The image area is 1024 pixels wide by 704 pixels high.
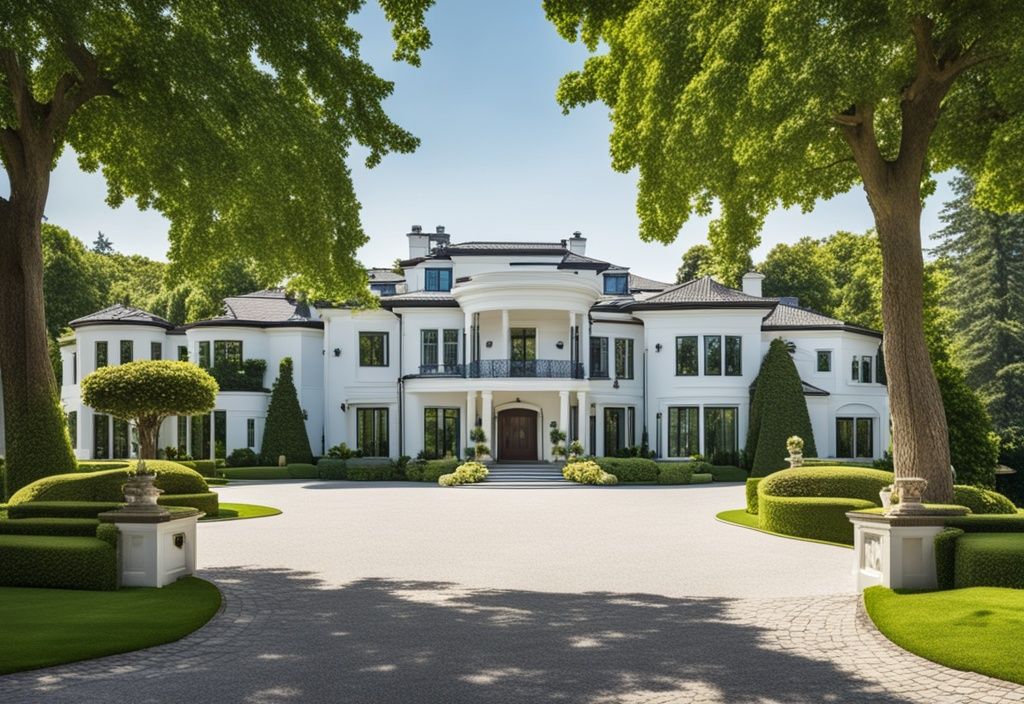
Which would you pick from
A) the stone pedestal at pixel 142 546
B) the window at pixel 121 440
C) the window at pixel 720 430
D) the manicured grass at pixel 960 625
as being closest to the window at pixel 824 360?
the window at pixel 720 430

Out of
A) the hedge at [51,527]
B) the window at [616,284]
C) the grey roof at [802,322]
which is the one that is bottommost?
the hedge at [51,527]

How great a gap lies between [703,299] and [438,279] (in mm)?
11891

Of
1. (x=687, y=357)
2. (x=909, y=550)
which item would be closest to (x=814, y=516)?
(x=909, y=550)

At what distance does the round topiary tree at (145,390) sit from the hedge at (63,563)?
14.4m

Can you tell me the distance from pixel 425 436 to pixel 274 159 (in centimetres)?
2291

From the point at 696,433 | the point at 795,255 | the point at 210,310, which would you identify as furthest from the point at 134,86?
the point at 795,255

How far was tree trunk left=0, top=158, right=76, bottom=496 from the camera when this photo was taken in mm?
15055

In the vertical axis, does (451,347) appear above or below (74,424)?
above

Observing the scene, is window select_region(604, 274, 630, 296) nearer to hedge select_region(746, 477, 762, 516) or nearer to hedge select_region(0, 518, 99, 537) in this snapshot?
hedge select_region(746, 477, 762, 516)

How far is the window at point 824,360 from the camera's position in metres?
35.4

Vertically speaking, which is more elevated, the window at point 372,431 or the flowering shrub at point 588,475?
the window at point 372,431

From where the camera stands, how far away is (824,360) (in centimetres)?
Result: 3547

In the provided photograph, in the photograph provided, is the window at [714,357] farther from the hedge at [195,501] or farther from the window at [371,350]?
the hedge at [195,501]

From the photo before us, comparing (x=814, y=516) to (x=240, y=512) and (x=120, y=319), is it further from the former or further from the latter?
(x=120, y=319)
